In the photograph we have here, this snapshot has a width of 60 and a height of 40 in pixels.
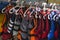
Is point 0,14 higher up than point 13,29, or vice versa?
point 0,14

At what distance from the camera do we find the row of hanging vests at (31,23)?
4.83 feet

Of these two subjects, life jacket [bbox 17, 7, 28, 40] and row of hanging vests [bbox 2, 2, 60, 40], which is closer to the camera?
row of hanging vests [bbox 2, 2, 60, 40]

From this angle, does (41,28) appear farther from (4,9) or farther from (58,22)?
(4,9)

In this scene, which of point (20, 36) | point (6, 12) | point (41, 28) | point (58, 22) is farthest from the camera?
point (6, 12)

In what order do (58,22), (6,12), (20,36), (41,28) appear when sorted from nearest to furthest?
(58,22) < (41,28) < (20,36) < (6,12)

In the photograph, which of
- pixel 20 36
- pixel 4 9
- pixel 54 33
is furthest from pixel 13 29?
pixel 54 33

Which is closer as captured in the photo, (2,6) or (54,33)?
(54,33)

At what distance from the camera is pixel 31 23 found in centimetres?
160

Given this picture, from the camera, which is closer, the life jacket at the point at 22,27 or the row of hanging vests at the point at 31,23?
the row of hanging vests at the point at 31,23

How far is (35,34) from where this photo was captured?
61.8 inches

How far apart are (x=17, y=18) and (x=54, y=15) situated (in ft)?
1.39

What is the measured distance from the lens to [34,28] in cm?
157

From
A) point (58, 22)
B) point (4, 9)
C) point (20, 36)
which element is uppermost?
point (4, 9)

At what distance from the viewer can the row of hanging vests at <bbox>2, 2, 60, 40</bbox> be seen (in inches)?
57.9
